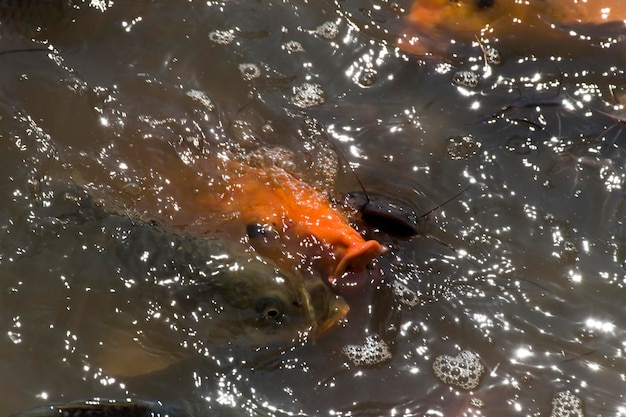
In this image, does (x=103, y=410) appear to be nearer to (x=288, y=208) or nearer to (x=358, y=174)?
(x=288, y=208)

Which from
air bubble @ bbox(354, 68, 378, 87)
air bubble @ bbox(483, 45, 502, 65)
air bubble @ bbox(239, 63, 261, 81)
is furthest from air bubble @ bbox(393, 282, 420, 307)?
air bubble @ bbox(483, 45, 502, 65)

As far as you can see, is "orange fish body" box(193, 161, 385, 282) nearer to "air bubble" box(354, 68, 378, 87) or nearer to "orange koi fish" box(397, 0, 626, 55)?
"air bubble" box(354, 68, 378, 87)

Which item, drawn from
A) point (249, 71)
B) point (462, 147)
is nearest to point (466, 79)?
point (462, 147)

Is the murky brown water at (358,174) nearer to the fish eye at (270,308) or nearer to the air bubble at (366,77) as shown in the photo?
the air bubble at (366,77)

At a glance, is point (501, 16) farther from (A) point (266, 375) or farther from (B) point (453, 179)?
(A) point (266, 375)

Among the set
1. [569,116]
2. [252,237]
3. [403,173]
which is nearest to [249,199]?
[252,237]
